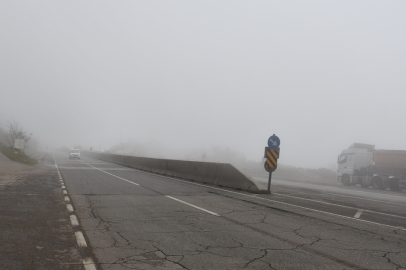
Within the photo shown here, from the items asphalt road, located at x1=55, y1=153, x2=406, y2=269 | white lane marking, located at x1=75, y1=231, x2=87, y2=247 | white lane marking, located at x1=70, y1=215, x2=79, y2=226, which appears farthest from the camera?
white lane marking, located at x1=70, y1=215, x2=79, y2=226

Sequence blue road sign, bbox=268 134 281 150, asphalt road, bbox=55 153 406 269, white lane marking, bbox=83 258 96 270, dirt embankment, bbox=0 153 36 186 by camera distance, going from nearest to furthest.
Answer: white lane marking, bbox=83 258 96 270 < asphalt road, bbox=55 153 406 269 < blue road sign, bbox=268 134 281 150 < dirt embankment, bbox=0 153 36 186

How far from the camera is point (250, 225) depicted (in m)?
7.91

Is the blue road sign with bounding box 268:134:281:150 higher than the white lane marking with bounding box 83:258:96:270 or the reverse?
higher

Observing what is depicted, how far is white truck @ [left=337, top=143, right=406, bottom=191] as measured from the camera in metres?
25.2

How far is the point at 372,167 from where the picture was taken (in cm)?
2716

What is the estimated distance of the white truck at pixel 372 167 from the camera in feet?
82.7

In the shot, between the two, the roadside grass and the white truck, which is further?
the roadside grass

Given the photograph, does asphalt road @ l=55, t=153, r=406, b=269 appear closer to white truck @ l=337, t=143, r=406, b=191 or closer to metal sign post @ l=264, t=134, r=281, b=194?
metal sign post @ l=264, t=134, r=281, b=194

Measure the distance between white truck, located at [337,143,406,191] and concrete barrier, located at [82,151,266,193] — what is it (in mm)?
14678

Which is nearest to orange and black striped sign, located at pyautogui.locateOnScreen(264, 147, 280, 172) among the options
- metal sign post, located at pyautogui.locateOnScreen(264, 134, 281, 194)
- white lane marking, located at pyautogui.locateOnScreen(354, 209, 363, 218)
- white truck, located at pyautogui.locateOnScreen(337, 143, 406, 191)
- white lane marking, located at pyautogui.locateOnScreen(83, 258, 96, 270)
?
metal sign post, located at pyautogui.locateOnScreen(264, 134, 281, 194)

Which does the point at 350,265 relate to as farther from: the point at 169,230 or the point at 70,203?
the point at 70,203

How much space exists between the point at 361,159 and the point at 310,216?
74.4 ft

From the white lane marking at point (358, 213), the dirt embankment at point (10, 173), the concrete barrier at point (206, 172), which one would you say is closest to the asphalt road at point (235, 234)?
the white lane marking at point (358, 213)

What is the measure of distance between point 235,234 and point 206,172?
11591mm
